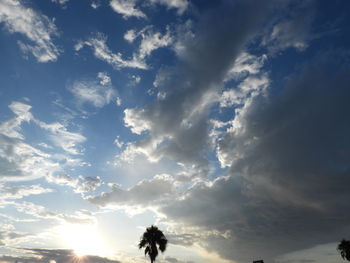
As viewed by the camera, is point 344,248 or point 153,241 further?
point 344,248

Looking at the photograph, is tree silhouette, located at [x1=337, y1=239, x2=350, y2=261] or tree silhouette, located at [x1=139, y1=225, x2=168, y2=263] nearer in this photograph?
tree silhouette, located at [x1=139, y1=225, x2=168, y2=263]

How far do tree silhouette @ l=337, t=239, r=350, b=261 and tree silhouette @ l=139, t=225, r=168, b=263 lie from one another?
57.9 meters

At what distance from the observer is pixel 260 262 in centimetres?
5803

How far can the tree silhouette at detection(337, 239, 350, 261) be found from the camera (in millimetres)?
75312

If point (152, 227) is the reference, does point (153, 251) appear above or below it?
below

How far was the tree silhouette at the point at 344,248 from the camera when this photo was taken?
247ft

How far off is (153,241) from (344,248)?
61.5 meters

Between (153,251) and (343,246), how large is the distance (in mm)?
61646

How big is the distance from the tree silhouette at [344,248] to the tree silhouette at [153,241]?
57886 millimetres

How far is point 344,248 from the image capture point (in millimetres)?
76938

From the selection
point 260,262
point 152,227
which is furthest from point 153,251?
point 260,262

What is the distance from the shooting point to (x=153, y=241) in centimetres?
5275

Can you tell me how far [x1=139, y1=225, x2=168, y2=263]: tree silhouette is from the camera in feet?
171

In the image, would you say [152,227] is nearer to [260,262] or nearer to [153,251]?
[153,251]
